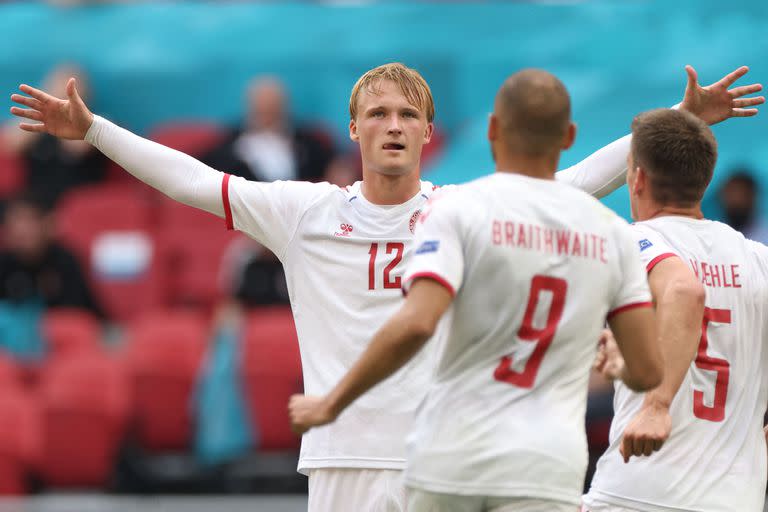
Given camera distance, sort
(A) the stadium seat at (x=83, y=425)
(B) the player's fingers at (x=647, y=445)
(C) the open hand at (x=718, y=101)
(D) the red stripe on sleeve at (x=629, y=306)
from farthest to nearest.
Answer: (A) the stadium seat at (x=83, y=425) < (C) the open hand at (x=718, y=101) < (B) the player's fingers at (x=647, y=445) < (D) the red stripe on sleeve at (x=629, y=306)

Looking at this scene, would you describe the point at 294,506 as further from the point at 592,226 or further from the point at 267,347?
the point at 592,226

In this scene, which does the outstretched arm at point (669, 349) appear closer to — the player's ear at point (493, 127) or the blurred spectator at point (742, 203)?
the player's ear at point (493, 127)

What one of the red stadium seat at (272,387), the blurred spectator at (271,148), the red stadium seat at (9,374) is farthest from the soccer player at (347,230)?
the blurred spectator at (271,148)

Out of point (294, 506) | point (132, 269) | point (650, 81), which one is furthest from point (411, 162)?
point (650, 81)

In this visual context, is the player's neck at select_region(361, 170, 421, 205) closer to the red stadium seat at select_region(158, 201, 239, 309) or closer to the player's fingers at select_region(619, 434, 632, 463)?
the player's fingers at select_region(619, 434, 632, 463)

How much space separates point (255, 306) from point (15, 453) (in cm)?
221

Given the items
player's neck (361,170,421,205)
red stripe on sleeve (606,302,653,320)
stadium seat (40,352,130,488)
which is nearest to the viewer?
red stripe on sleeve (606,302,653,320)

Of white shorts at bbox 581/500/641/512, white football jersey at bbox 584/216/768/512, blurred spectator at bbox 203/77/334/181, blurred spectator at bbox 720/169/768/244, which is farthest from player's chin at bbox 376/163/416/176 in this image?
blurred spectator at bbox 203/77/334/181

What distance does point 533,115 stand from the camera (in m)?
4.16

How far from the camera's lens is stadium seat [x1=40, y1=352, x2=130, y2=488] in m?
9.89

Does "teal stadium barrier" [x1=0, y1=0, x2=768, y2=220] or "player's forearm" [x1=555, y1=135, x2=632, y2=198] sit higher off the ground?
"teal stadium barrier" [x1=0, y1=0, x2=768, y2=220]

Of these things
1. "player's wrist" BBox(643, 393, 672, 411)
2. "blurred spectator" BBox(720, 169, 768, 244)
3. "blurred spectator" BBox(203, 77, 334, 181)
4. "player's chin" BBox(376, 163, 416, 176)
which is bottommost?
"player's wrist" BBox(643, 393, 672, 411)

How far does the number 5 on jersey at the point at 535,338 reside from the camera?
414 cm

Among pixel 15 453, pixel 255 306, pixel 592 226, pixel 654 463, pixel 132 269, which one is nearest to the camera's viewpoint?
pixel 592 226
